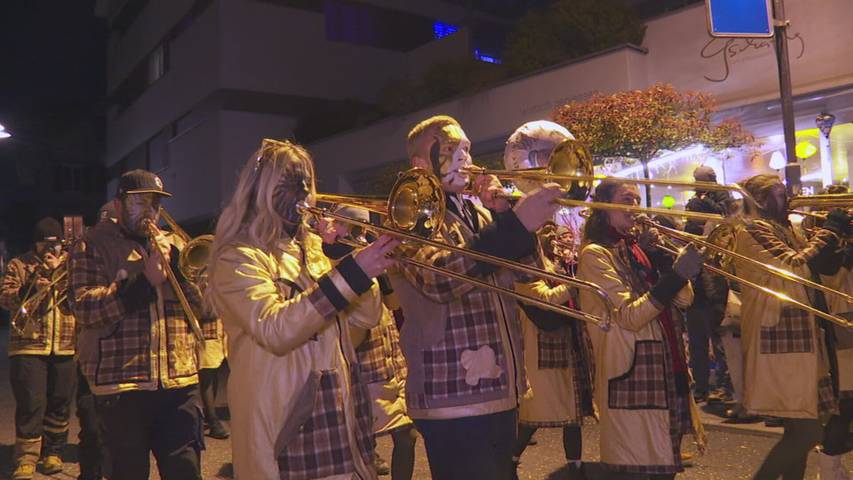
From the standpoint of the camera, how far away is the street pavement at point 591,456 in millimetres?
5695

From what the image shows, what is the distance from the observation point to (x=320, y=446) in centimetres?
259

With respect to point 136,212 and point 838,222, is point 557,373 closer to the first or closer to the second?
point 838,222

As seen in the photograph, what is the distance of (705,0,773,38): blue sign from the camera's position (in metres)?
6.79

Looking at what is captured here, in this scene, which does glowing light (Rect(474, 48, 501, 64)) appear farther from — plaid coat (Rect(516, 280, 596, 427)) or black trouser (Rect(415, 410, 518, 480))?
black trouser (Rect(415, 410, 518, 480))

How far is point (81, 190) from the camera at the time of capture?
45.3m

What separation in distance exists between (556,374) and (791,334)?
5.04 feet

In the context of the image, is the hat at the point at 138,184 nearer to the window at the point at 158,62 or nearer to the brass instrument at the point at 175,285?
the brass instrument at the point at 175,285

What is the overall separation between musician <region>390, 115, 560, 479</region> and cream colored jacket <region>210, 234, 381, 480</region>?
1.54 ft

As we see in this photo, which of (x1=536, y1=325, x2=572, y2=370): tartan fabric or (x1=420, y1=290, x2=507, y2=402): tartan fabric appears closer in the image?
(x1=420, y1=290, x2=507, y2=402): tartan fabric

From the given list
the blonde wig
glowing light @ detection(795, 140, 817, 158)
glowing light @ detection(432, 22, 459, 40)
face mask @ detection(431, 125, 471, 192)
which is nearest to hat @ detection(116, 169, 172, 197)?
the blonde wig

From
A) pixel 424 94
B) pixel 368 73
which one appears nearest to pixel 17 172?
pixel 368 73

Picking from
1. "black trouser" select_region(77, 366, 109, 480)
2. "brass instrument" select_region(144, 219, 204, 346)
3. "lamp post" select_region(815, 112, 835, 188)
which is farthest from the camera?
"lamp post" select_region(815, 112, 835, 188)

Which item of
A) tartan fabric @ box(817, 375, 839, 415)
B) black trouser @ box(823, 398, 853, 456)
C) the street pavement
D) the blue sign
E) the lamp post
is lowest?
the street pavement

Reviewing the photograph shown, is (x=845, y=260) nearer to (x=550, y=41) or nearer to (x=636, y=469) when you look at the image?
(x=636, y=469)
